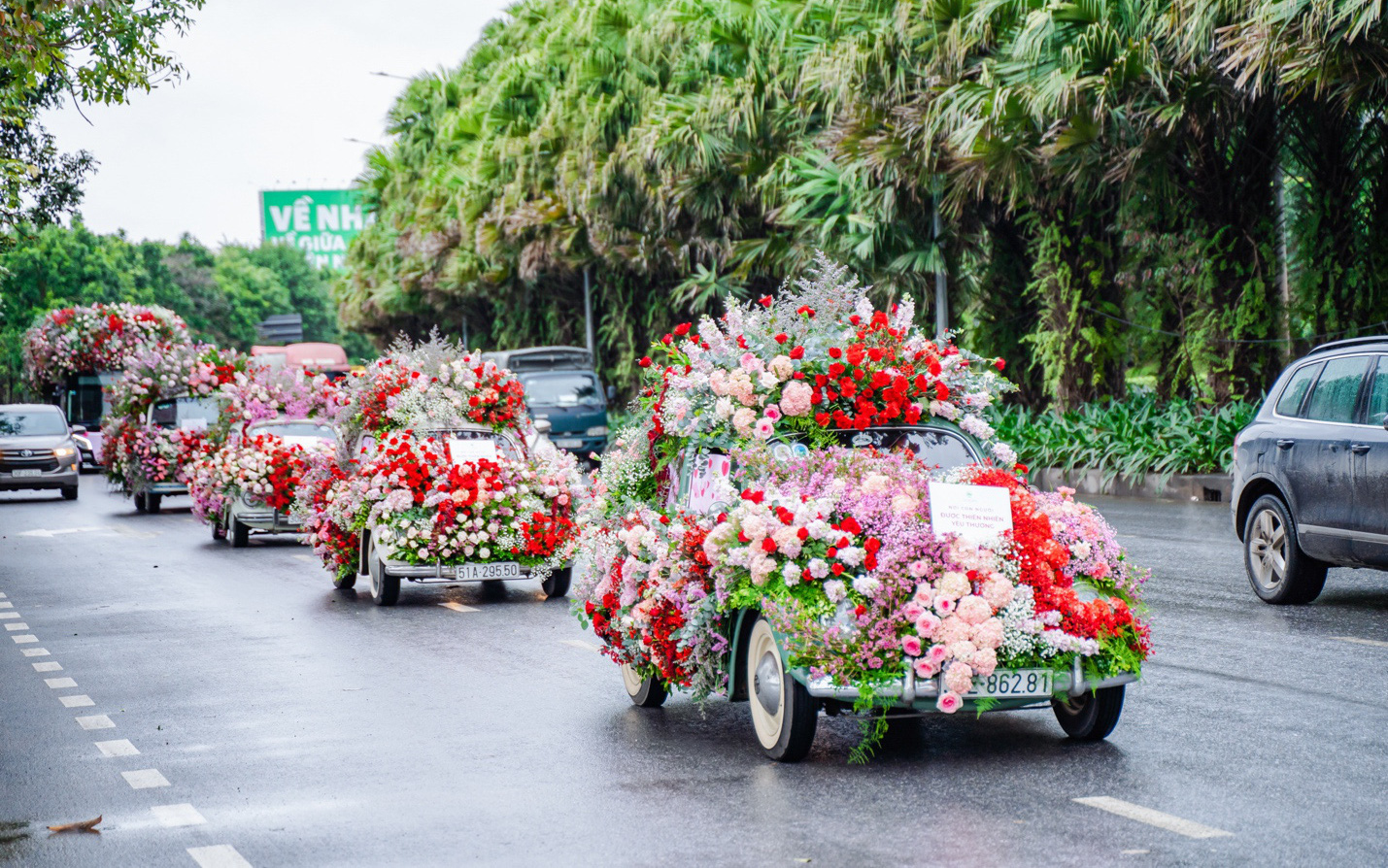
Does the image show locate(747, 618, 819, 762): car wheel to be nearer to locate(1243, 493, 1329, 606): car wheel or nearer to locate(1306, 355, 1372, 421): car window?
locate(1243, 493, 1329, 606): car wheel

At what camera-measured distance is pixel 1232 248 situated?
2227 centimetres

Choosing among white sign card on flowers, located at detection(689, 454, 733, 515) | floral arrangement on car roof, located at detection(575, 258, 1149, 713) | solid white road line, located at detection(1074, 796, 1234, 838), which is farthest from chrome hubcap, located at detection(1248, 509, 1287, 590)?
solid white road line, located at detection(1074, 796, 1234, 838)

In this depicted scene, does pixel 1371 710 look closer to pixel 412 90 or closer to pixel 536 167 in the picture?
pixel 536 167

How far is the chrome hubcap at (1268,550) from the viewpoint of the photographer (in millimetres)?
11758

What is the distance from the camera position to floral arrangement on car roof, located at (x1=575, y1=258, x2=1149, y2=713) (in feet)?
22.0

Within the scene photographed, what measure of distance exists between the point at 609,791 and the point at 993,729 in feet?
6.64

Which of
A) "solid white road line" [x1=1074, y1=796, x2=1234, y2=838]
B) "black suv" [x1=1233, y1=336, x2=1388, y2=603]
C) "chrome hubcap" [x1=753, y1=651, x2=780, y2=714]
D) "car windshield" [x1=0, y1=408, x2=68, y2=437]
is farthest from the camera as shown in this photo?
"car windshield" [x1=0, y1=408, x2=68, y2=437]

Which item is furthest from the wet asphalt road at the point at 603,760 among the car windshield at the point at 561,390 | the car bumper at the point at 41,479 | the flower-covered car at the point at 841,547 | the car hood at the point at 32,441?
the car windshield at the point at 561,390

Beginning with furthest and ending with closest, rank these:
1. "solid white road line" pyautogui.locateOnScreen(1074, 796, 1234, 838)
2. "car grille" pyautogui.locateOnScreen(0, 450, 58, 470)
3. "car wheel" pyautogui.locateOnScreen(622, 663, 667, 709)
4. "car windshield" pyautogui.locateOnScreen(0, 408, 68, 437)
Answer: "car windshield" pyautogui.locateOnScreen(0, 408, 68, 437), "car grille" pyautogui.locateOnScreen(0, 450, 58, 470), "car wheel" pyautogui.locateOnScreen(622, 663, 667, 709), "solid white road line" pyautogui.locateOnScreen(1074, 796, 1234, 838)

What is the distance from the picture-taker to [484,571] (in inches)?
537

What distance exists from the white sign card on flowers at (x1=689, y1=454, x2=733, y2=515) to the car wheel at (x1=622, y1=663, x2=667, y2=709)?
0.98 metres

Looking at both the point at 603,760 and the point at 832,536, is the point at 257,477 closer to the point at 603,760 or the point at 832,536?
the point at 603,760

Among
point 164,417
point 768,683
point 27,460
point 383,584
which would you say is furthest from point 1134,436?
point 27,460

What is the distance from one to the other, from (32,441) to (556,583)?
70.3ft
